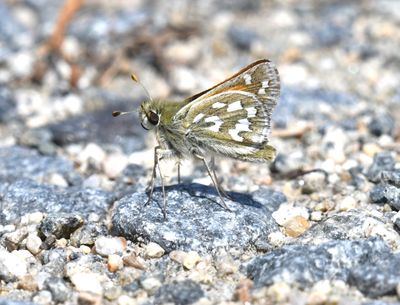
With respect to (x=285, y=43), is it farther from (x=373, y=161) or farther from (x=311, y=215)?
(x=311, y=215)

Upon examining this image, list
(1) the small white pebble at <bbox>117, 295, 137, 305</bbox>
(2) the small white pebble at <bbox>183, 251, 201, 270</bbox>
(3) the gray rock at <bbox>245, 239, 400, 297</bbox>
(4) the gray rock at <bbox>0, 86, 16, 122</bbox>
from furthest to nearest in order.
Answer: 1. (4) the gray rock at <bbox>0, 86, 16, 122</bbox>
2. (2) the small white pebble at <bbox>183, 251, 201, 270</bbox>
3. (1) the small white pebble at <bbox>117, 295, 137, 305</bbox>
4. (3) the gray rock at <bbox>245, 239, 400, 297</bbox>

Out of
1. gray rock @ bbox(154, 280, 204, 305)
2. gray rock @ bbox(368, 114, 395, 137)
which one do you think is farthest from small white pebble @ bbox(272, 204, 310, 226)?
gray rock @ bbox(368, 114, 395, 137)

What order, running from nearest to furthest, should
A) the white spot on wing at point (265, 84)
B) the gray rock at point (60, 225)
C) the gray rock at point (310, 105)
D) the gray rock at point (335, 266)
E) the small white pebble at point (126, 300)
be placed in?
1. the gray rock at point (335, 266)
2. the small white pebble at point (126, 300)
3. the gray rock at point (60, 225)
4. the white spot on wing at point (265, 84)
5. the gray rock at point (310, 105)

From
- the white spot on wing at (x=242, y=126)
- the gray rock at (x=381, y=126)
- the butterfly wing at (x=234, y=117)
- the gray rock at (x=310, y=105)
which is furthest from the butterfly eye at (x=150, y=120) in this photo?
the gray rock at (x=381, y=126)

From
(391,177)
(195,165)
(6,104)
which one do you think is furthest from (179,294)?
(6,104)

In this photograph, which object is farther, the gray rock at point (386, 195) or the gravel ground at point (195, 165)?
the gray rock at point (386, 195)

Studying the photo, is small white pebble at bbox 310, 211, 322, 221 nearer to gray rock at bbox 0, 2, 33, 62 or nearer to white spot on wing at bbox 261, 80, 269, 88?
white spot on wing at bbox 261, 80, 269, 88

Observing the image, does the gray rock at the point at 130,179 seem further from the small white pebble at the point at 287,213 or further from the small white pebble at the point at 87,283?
the small white pebble at the point at 87,283
